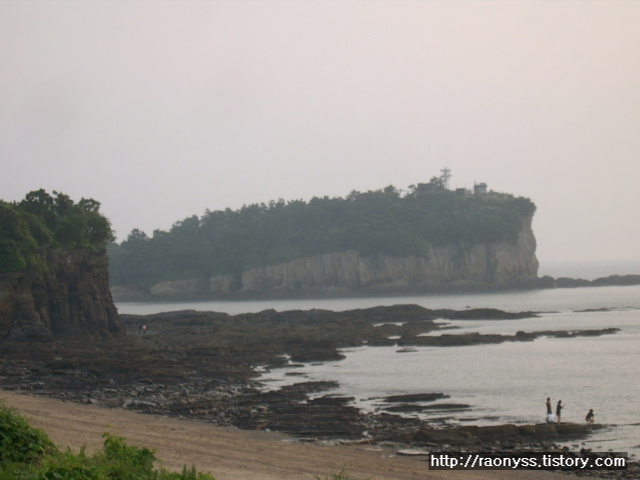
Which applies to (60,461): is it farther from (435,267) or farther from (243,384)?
(435,267)

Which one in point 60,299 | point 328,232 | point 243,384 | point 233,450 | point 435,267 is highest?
point 328,232

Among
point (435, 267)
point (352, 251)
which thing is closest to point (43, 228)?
point (352, 251)

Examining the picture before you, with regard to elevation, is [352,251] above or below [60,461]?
above

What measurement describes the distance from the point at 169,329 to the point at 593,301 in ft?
197

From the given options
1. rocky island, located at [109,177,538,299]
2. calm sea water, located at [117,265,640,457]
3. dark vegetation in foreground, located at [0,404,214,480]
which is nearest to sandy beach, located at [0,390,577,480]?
dark vegetation in foreground, located at [0,404,214,480]

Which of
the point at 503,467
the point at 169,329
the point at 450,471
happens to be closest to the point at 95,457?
the point at 450,471

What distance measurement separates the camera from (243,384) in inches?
1212

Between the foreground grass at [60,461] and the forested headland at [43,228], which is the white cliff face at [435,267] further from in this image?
the foreground grass at [60,461]

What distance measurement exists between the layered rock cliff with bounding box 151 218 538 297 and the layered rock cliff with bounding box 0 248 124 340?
79.7 m

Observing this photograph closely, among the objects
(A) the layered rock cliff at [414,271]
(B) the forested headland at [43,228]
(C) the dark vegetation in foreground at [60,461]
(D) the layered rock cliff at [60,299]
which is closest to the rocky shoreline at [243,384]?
(D) the layered rock cliff at [60,299]

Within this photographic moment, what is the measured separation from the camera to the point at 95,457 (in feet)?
39.7

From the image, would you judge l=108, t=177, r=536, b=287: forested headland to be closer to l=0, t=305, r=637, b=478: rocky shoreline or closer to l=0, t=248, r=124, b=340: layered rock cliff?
l=0, t=305, r=637, b=478: rocky shoreline

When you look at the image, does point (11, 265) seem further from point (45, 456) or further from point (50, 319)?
point (45, 456)

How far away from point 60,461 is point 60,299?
38.2 metres
